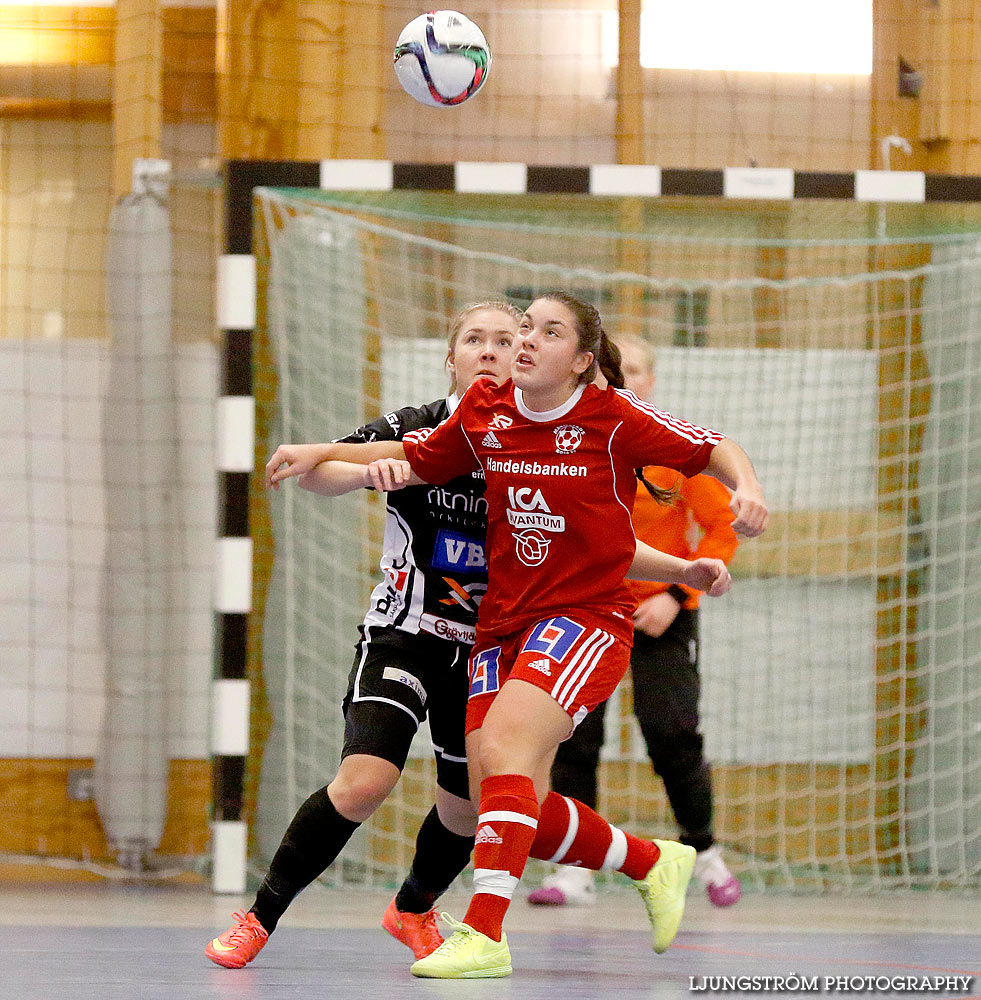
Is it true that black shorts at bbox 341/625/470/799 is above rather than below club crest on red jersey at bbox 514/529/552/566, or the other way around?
below

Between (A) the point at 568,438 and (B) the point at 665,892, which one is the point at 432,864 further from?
(A) the point at 568,438

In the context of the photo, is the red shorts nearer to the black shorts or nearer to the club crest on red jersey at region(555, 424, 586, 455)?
the black shorts


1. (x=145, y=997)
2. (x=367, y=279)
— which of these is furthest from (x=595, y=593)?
(x=367, y=279)

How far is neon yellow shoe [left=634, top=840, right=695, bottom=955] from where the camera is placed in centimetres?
357

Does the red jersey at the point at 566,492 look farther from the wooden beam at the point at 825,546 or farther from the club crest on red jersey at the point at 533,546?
the wooden beam at the point at 825,546

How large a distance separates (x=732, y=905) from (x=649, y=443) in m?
2.19

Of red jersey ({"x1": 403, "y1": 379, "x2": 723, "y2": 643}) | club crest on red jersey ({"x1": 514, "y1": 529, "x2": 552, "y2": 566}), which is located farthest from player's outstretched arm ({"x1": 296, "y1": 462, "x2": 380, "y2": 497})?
club crest on red jersey ({"x1": 514, "y1": 529, "x2": 552, "y2": 566})

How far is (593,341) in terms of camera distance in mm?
3473

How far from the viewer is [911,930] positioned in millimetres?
4336

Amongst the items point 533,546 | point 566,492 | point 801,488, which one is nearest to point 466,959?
point 533,546

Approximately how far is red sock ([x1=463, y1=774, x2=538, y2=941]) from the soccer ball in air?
1911 mm

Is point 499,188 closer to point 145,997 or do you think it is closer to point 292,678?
point 292,678

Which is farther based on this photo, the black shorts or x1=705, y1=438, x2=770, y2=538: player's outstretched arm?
the black shorts

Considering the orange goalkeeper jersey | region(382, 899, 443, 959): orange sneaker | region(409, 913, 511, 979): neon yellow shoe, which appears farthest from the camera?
the orange goalkeeper jersey
